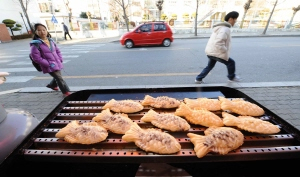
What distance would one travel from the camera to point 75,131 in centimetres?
134

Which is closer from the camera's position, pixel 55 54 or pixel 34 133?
pixel 34 133

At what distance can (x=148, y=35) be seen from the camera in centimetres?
1210

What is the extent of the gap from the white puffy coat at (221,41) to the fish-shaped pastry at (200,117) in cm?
353

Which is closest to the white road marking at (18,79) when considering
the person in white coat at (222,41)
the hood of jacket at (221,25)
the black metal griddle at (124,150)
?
the black metal griddle at (124,150)

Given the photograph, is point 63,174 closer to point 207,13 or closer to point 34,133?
point 34,133

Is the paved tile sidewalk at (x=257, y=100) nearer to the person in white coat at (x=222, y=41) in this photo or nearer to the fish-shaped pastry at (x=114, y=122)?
the person in white coat at (x=222, y=41)

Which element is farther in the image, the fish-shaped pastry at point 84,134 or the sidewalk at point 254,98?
the sidewalk at point 254,98

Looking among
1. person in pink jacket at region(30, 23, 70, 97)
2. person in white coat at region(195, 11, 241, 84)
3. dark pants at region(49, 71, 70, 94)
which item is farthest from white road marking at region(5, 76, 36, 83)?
person in white coat at region(195, 11, 241, 84)

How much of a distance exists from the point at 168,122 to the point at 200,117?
316 mm

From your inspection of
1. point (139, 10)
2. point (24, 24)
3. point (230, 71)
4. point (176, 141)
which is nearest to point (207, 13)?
point (139, 10)

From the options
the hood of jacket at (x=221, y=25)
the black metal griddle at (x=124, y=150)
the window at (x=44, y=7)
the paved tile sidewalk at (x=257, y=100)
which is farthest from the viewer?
the window at (x=44, y=7)

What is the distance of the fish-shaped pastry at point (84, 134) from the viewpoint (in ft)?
4.15

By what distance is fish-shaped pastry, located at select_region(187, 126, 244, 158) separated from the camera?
1.16 meters

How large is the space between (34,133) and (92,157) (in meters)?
0.65
